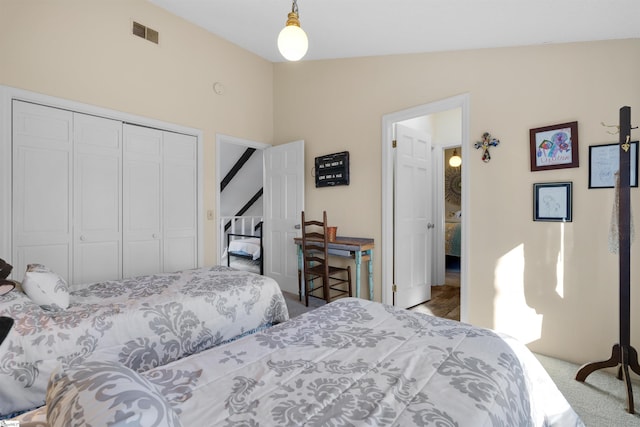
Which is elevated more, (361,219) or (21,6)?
(21,6)

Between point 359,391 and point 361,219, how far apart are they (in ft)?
8.73

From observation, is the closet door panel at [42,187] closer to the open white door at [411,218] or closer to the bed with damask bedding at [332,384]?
the bed with damask bedding at [332,384]

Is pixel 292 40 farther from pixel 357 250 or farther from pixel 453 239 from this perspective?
pixel 453 239

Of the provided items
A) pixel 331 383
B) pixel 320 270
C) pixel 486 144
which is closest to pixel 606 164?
pixel 486 144

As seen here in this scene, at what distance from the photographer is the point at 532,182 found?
236 cm

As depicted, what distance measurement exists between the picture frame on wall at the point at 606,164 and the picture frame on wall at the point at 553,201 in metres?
0.15

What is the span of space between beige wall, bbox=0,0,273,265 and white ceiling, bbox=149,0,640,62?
0.29m

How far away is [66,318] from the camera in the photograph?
1516 millimetres

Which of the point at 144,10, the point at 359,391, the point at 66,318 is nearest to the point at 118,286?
the point at 66,318

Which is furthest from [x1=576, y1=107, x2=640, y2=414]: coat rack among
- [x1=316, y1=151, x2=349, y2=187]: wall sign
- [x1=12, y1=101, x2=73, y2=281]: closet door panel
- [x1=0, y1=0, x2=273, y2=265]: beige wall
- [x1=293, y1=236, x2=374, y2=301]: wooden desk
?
[x1=12, y1=101, x2=73, y2=281]: closet door panel

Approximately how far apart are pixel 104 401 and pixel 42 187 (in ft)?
9.01

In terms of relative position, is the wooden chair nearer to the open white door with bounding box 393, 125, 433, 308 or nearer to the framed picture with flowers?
the open white door with bounding box 393, 125, 433, 308

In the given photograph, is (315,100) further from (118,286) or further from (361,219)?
(118,286)

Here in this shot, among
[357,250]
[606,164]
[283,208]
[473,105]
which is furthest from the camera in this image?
[283,208]
